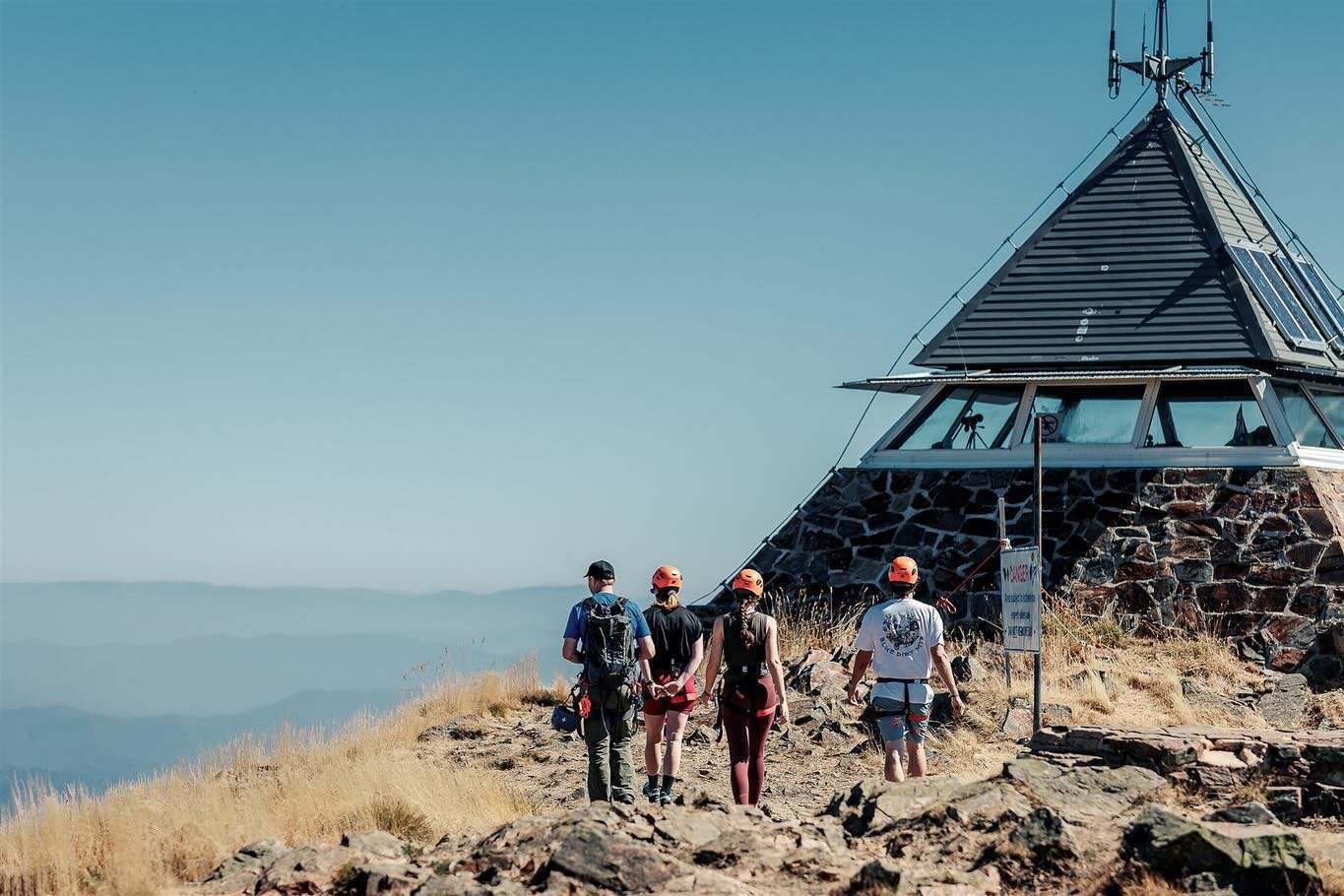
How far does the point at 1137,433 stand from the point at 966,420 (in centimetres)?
228

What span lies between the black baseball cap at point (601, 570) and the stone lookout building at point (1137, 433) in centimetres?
903

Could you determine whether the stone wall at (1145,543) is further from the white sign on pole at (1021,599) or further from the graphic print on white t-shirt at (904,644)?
the graphic print on white t-shirt at (904,644)

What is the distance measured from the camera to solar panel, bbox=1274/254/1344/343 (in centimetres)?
2294

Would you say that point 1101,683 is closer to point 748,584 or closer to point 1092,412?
point 1092,412

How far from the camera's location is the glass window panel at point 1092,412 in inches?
850

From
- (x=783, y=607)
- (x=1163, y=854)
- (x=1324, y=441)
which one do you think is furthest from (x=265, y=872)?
(x=1324, y=441)

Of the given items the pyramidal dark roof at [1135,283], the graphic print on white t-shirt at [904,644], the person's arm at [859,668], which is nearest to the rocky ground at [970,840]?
the graphic print on white t-shirt at [904,644]

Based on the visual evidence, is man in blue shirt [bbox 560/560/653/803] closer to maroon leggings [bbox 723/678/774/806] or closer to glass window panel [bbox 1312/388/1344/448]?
maroon leggings [bbox 723/678/774/806]

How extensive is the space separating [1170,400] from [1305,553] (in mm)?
2648

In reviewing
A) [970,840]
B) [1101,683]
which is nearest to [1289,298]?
[1101,683]

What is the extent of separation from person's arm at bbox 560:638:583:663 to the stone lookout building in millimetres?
9181

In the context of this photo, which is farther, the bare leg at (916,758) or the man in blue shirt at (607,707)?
the bare leg at (916,758)

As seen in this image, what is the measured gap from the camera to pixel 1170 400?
21422 mm

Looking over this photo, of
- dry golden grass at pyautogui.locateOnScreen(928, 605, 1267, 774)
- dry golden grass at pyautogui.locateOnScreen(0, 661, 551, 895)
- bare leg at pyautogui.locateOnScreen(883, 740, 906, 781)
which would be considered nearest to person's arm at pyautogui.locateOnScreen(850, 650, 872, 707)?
bare leg at pyautogui.locateOnScreen(883, 740, 906, 781)
